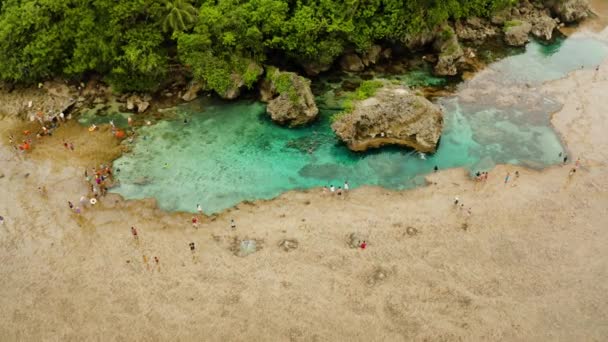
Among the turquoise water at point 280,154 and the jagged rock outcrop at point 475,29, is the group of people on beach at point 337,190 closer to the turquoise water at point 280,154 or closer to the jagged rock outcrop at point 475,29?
the turquoise water at point 280,154

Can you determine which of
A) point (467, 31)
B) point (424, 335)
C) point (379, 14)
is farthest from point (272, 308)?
point (467, 31)

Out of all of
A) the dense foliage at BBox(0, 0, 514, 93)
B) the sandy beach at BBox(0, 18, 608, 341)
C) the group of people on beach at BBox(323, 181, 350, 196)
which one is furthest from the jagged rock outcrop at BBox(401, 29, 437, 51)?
the group of people on beach at BBox(323, 181, 350, 196)

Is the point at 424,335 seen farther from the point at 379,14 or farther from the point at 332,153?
the point at 379,14

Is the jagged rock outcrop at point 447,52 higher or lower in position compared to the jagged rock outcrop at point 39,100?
higher

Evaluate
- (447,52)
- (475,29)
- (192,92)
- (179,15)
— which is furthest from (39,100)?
(475,29)

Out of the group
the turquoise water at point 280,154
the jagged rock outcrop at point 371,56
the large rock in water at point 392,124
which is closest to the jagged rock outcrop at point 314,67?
the jagged rock outcrop at point 371,56

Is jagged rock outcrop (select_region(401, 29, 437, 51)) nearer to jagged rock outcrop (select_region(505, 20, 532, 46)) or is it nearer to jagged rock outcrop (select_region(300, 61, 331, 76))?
jagged rock outcrop (select_region(300, 61, 331, 76))
